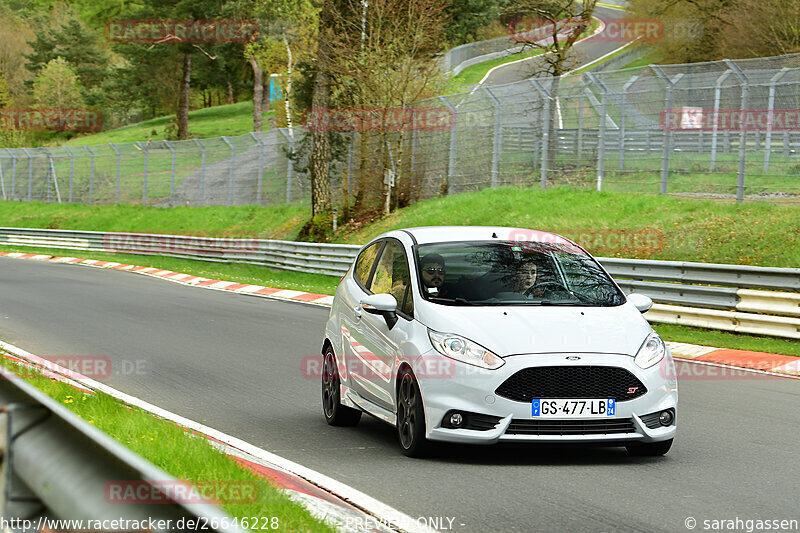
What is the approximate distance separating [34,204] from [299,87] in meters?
19.9

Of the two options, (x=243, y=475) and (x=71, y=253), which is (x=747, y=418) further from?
(x=71, y=253)

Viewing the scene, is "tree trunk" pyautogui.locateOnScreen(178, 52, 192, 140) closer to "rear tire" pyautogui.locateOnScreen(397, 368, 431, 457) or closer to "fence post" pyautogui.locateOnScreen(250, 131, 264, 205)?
"fence post" pyautogui.locateOnScreen(250, 131, 264, 205)

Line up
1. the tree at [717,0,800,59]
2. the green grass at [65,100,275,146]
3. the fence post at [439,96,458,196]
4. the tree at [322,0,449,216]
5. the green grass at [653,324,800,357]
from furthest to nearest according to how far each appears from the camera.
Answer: the green grass at [65,100,275,146] → the tree at [717,0,800,59] → the tree at [322,0,449,216] → the fence post at [439,96,458,196] → the green grass at [653,324,800,357]

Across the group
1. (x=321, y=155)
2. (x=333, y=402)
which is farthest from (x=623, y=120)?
(x=333, y=402)

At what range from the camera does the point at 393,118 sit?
114ft

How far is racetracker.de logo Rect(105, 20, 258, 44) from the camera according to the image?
7774 centimetres

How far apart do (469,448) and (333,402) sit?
1.65 metres

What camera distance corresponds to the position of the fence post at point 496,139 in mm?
30047

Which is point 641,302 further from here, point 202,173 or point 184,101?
point 184,101

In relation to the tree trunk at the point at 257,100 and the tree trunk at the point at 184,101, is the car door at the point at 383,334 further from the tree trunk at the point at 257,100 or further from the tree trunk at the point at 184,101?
the tree trunk at the point at 184,101

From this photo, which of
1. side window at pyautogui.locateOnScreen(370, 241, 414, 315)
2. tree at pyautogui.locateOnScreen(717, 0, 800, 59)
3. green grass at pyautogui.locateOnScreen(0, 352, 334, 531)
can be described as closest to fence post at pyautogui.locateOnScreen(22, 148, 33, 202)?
tree at pyautogui.locateOnScreen(717, 0, 800, 59)

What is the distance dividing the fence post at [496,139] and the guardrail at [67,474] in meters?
26.3

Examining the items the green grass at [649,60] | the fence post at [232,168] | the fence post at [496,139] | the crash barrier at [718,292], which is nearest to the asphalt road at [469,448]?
the crash barrier at [718,292]

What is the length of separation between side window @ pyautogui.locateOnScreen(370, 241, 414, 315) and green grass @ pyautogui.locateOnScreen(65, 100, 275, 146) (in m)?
77.5
